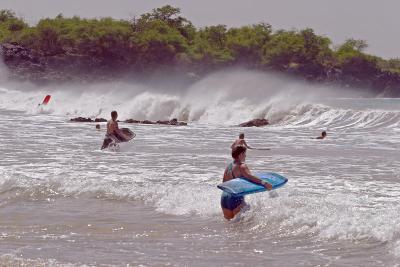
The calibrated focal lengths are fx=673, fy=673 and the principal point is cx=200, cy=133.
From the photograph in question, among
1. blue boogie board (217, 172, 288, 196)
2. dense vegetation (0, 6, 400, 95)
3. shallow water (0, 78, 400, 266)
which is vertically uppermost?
dense vegetation (0, 6, 400, 95)

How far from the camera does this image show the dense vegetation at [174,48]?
93.2 m

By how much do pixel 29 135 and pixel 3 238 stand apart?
16.9 meters

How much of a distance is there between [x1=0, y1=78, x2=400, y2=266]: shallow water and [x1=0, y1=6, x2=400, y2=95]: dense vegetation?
64.8m

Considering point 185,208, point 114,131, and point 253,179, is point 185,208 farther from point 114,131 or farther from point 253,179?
point 114,131

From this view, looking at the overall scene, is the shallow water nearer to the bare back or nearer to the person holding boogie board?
the person holding boogie board

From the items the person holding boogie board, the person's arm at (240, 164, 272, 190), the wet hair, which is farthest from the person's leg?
the wet hair

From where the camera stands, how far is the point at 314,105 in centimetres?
3775

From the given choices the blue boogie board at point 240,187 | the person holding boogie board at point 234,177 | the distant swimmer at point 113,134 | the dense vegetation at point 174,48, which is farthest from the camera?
the dense vegetation at point 174,48

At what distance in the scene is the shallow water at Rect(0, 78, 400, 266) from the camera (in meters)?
7.91

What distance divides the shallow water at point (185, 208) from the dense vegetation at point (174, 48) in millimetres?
64847

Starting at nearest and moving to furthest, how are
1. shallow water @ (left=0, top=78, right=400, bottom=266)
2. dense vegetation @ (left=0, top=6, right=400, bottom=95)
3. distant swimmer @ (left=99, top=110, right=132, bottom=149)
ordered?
shallow water @ (left=0, top=78, right=400, bottom=266) < distant swimmer @ (left=99, top=110, right=132, bottom=149) < dense vegetation @ (left=0, top=6, right=400, bottom=95)

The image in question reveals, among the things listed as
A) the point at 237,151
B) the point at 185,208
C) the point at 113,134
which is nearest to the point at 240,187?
the point at 237,151

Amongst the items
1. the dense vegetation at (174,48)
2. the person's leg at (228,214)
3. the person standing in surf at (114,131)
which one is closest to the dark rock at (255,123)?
the person standing in surf at (114,131)

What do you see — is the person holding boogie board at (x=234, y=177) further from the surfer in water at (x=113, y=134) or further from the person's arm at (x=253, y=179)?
the surfer in water at (x=113, y=134)
